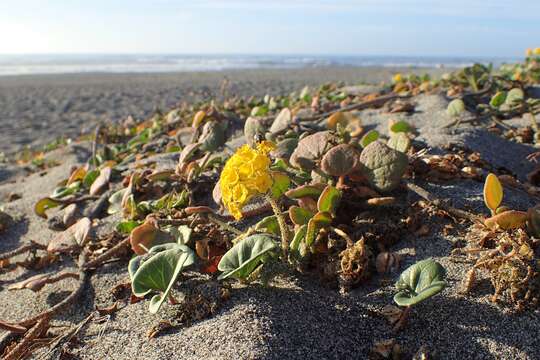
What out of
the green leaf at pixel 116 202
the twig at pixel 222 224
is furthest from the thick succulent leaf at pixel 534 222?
the green leaf at pixel 116 202

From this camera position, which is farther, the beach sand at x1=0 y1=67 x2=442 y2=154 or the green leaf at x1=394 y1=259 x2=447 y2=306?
the beach sand at x1=0 y1=67 x2=442 y2=154

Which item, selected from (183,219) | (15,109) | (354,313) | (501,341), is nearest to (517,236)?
(501,341)

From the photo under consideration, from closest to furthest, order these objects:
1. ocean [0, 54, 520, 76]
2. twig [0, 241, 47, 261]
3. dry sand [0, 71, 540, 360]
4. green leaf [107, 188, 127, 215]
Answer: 1. dry sand [0, 71, 540, 360]
2. twig [0, 241, 47, 261]
3. green leaf [107, 188, 127, 215]
4. ocean [0, 54, 520, 76]

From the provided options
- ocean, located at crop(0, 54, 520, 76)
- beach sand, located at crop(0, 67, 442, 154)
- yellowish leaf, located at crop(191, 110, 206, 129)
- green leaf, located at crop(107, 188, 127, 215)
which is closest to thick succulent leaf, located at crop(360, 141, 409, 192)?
green leaf, located at crop(107, 188, 127, 215)

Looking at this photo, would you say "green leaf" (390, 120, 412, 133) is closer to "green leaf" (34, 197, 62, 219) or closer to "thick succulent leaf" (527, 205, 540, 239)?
"thick succulent leaf" (527, 205, 540, 239)

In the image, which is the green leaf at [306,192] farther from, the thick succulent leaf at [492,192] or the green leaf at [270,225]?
the thick succulent leaf at [492,192]
